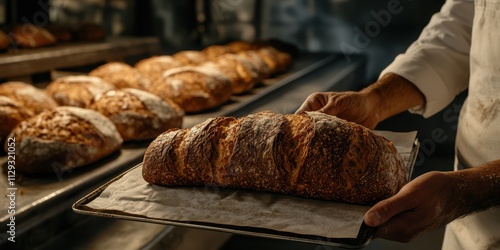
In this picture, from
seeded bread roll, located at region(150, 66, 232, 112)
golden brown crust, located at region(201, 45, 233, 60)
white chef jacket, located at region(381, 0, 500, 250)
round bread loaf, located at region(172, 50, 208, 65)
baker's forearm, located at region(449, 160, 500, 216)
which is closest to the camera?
baker's forearm, located at region(449, 160, 500, 216)

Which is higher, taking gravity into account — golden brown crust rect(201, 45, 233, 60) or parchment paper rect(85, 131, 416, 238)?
parchment paper rect(85, 131, 416, 238)

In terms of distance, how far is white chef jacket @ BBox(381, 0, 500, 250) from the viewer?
4.74 ft

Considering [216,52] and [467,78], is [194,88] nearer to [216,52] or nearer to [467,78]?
[216,52]

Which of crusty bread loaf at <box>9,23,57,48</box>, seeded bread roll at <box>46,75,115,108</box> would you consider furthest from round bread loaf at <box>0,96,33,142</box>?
crusty bread loaf at <box>9,23,57,48</box>

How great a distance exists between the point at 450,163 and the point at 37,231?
3.21 metres

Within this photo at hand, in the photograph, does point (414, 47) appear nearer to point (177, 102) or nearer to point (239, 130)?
point (239, 130)

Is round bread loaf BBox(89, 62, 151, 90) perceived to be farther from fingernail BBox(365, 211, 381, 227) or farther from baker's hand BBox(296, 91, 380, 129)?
fingernail BBox(365, 211, 381, 227)

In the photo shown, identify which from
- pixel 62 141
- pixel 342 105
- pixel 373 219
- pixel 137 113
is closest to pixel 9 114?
pixel 62 141

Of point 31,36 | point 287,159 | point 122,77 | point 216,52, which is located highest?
point 31,36

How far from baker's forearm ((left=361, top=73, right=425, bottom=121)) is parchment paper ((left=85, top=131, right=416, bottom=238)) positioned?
0.64 meters

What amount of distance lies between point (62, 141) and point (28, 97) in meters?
0.56

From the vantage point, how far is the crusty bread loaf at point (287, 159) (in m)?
1.18

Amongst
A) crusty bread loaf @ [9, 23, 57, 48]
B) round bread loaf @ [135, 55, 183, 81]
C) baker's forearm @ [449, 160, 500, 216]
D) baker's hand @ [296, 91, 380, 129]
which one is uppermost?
crusty bread loaf @ [9, 23, 57, 48]

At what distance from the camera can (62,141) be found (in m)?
1.92
